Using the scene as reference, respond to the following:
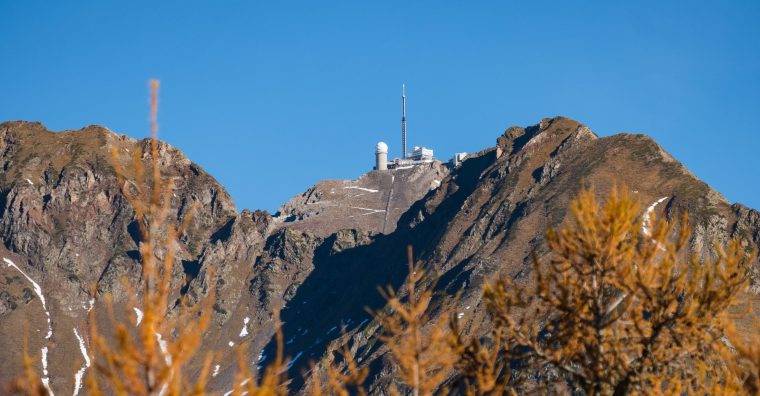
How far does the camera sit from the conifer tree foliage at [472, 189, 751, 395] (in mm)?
19766

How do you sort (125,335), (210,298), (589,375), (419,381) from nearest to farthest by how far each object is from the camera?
(125,335) < (210,298) < (419,381) < (589,375)

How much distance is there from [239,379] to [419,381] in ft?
16.2

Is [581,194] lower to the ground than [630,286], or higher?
higher

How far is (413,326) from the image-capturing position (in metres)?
17.1

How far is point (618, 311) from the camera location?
2086cm

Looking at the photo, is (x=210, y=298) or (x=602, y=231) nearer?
(x=210, y=298)

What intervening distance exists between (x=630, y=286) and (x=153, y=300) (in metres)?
12.0

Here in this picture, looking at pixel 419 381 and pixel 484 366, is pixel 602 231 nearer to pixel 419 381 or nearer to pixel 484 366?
pixel 484 366

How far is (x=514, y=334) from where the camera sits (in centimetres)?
2014

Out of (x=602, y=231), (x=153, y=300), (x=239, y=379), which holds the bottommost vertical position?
(x=239, y=379)

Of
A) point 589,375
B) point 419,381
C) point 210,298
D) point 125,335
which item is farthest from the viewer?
point 589,375

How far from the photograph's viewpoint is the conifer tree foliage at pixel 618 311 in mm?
19766

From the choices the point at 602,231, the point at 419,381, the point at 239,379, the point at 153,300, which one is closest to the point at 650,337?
the point at 602,231

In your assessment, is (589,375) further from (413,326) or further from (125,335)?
(125,335)
